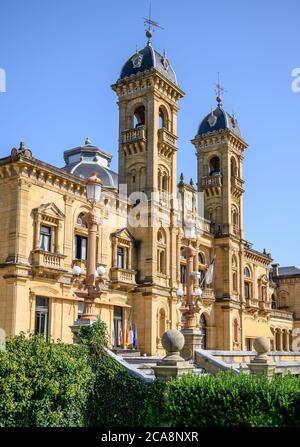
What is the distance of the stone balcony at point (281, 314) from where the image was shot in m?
57.2

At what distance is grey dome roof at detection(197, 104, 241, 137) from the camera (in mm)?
48500

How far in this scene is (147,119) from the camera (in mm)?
37281

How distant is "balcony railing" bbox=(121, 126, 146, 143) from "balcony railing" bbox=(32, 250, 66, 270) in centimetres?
1185

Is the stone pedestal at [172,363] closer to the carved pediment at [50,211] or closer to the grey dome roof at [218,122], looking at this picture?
the carved pediment at [50,211]

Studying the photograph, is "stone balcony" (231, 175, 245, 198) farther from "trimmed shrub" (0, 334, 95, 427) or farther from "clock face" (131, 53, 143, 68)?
"trimmed shrub" (0, 334, 95, 427)

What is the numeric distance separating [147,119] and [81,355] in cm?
2389

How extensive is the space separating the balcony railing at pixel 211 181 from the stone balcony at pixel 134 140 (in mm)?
11867

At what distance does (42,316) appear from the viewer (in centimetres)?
2812

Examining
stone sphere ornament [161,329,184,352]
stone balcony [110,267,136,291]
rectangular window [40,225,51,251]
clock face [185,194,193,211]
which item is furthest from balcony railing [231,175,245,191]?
stone sphere ornament [161,329,184,352]

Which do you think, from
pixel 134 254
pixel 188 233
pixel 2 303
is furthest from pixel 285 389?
pixel 134 254

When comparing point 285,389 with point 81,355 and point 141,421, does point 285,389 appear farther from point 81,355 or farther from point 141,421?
point 81,355

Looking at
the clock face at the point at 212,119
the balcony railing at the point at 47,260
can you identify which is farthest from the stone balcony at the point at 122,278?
the clock face at the point at 212,119

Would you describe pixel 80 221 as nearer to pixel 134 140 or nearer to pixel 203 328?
pixel 134 140


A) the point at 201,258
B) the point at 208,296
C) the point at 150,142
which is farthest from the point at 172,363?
the point at 201,258
